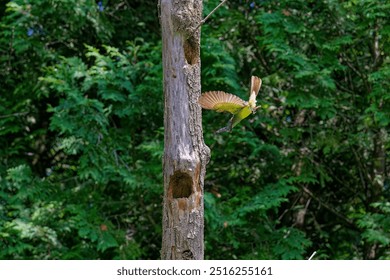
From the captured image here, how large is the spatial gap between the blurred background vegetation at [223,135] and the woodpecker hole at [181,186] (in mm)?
2105

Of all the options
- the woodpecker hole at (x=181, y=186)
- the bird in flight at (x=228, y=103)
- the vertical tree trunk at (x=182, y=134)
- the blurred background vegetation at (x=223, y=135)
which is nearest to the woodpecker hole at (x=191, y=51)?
the vertical tree trunk at (x=182, y=134)

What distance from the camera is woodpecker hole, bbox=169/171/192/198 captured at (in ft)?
8.94

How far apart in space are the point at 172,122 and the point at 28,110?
133 inches

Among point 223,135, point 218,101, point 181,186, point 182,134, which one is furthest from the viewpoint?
point 223,135

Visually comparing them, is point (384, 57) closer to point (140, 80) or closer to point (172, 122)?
point (140, 80)

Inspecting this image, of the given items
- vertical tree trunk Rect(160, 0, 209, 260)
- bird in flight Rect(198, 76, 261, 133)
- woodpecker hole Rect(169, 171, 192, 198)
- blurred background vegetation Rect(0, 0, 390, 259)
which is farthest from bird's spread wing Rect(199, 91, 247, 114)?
blurred background vegetation Rect(0, 0, 390, 259)

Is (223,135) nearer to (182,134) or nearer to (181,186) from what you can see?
(181,186)

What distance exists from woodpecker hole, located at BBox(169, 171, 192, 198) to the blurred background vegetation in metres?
2.10

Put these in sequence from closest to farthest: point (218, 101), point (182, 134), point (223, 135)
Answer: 1. point (218, 101)
2. point (182, 134)
3. point (223, 135)

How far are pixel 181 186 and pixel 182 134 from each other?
0.76 ft

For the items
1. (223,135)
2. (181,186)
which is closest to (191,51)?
(181,186)

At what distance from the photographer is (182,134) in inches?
104

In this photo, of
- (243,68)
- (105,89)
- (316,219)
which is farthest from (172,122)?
(316,219)

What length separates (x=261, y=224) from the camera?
5.18m
